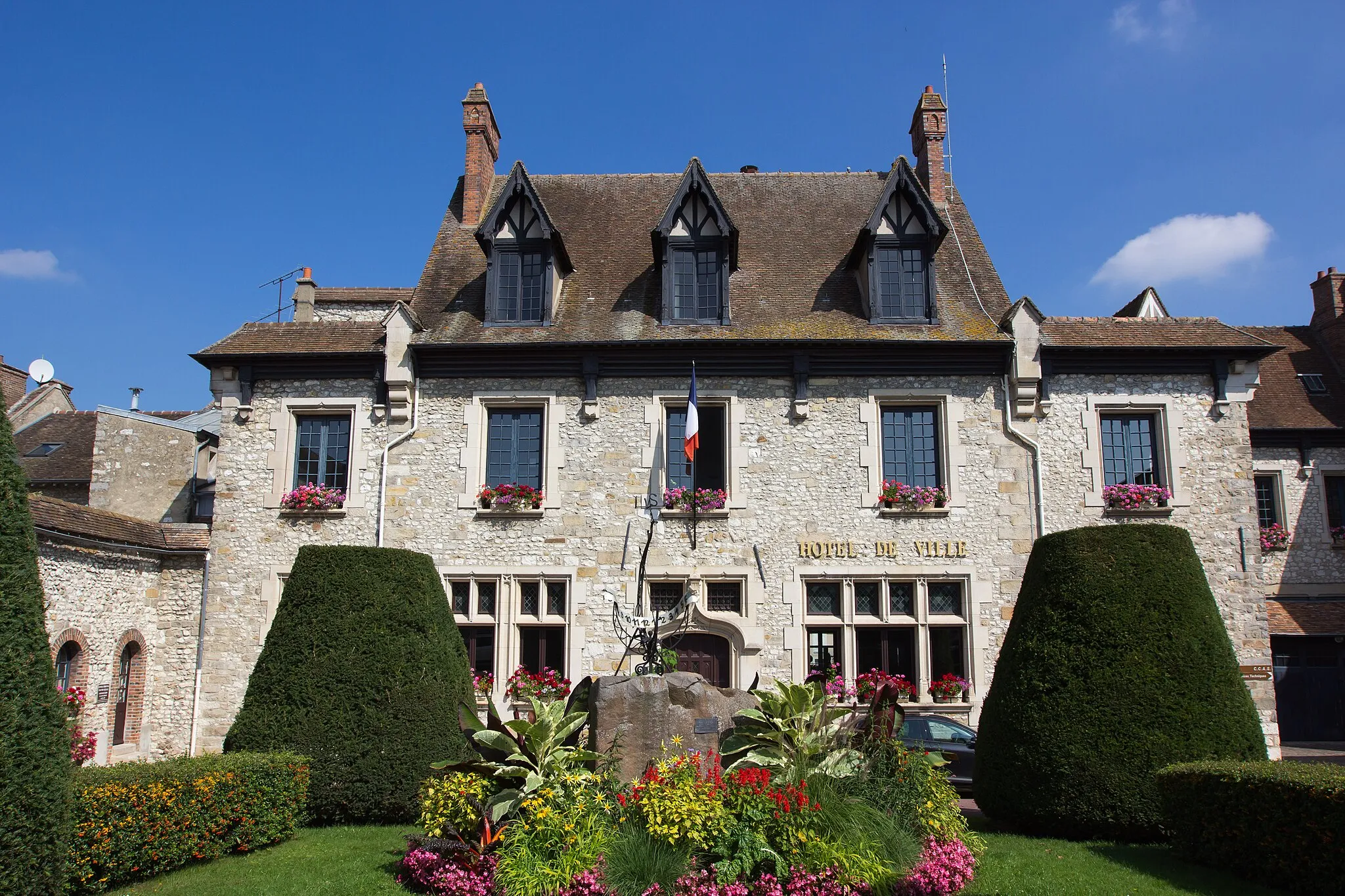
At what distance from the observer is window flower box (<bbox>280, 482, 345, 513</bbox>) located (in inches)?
591

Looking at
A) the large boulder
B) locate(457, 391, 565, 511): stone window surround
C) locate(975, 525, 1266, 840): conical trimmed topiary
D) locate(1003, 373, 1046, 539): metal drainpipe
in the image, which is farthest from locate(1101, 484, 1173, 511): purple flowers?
the large boulder

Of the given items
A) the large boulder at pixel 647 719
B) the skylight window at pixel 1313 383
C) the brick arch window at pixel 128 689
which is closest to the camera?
the large boulder at pixel 647 719

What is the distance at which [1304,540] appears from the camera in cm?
1972

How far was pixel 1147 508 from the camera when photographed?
587 inches

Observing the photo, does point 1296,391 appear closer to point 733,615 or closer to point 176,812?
point 733,615

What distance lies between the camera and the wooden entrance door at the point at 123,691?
14.4 m

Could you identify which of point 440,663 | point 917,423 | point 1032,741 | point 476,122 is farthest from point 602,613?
point 476,122

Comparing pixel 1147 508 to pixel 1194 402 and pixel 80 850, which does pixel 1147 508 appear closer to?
pixel 1194 402

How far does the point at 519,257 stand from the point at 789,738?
10293 millimetres

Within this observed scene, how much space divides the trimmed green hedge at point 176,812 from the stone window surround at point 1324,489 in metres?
19.9

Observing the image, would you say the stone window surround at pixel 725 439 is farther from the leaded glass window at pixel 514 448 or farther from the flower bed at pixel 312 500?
the flower bed at pixel 312 500

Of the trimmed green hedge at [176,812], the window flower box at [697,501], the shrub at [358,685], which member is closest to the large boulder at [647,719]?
the shrub at [358,685]

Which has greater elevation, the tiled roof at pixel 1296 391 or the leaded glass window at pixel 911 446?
the tiled roof at pixel 1296 391

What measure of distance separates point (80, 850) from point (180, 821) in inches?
37.8
